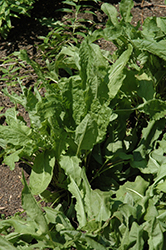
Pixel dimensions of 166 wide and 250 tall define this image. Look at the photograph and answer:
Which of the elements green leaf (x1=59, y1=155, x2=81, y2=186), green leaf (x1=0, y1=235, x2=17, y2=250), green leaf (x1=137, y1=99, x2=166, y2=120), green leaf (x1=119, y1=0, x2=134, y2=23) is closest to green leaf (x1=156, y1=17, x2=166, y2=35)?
green leaf (x1=119, y1=0, x2=134, y2=23)

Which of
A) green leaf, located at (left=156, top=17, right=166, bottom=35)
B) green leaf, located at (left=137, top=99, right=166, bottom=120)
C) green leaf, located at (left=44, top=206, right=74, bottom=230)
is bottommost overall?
green leaf, located at (left=44, top=206, right=74, bottom=230)

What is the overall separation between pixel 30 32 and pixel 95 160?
1.65 meters

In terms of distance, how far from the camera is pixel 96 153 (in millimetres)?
2078

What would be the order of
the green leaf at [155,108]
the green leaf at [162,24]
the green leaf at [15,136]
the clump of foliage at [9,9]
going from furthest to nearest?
the clump of foliage at [9,9] < the green leaf at [162,24] < the green leaf at [155,108] < the green leaf at [15,136]

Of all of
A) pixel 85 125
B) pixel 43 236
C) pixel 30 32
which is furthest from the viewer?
pixel 30 32

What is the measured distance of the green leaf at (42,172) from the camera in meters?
1.80

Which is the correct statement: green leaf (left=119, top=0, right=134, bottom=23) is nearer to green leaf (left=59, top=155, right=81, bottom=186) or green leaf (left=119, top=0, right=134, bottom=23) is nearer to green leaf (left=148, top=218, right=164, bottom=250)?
green leaf (left=59, top=155, right=81, bottom=186)

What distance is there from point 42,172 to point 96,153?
429mm

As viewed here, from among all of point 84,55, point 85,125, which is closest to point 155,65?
point 84,55

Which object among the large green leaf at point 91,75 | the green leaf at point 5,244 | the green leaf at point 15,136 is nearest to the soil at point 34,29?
the green leaf at point 15,136

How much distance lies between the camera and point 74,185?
1.80 m

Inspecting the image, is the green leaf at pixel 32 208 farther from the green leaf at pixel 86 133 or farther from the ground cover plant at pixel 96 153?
the green leaf at pixel 86 133

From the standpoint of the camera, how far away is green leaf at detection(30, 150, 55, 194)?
180cm

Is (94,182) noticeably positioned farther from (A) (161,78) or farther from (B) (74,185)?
(A) (161,78)
